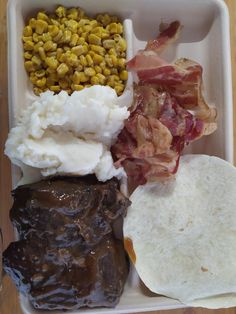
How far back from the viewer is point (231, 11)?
5.51ft

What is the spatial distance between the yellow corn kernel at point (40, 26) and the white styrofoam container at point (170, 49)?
0.16ft

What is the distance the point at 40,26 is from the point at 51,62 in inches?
4.1

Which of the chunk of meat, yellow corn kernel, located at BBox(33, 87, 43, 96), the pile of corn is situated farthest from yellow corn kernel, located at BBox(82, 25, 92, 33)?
the chunk of meat

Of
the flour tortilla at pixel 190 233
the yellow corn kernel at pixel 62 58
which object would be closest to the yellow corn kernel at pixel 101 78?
the yellow corn kernel at pixel 62 58

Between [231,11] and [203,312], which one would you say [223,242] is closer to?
[203,312]

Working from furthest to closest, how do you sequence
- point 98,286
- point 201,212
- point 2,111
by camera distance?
point 2,111 → point 201,212 → point 98,286

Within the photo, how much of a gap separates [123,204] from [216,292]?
13.3 inches

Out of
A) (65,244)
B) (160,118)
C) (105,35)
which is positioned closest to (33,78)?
(105,35)

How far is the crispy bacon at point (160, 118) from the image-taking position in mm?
1437

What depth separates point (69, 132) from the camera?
4.66ft

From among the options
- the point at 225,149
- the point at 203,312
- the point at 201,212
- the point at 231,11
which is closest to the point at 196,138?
the point at 225,149

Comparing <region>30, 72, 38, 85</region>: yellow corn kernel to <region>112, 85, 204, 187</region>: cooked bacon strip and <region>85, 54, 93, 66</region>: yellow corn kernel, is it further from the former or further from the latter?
<region>112, 85, 204, 187</region>: cooked bacon strip

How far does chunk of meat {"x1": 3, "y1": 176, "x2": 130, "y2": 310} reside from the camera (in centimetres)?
135

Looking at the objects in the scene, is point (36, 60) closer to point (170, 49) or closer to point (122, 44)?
point (122, 44)
